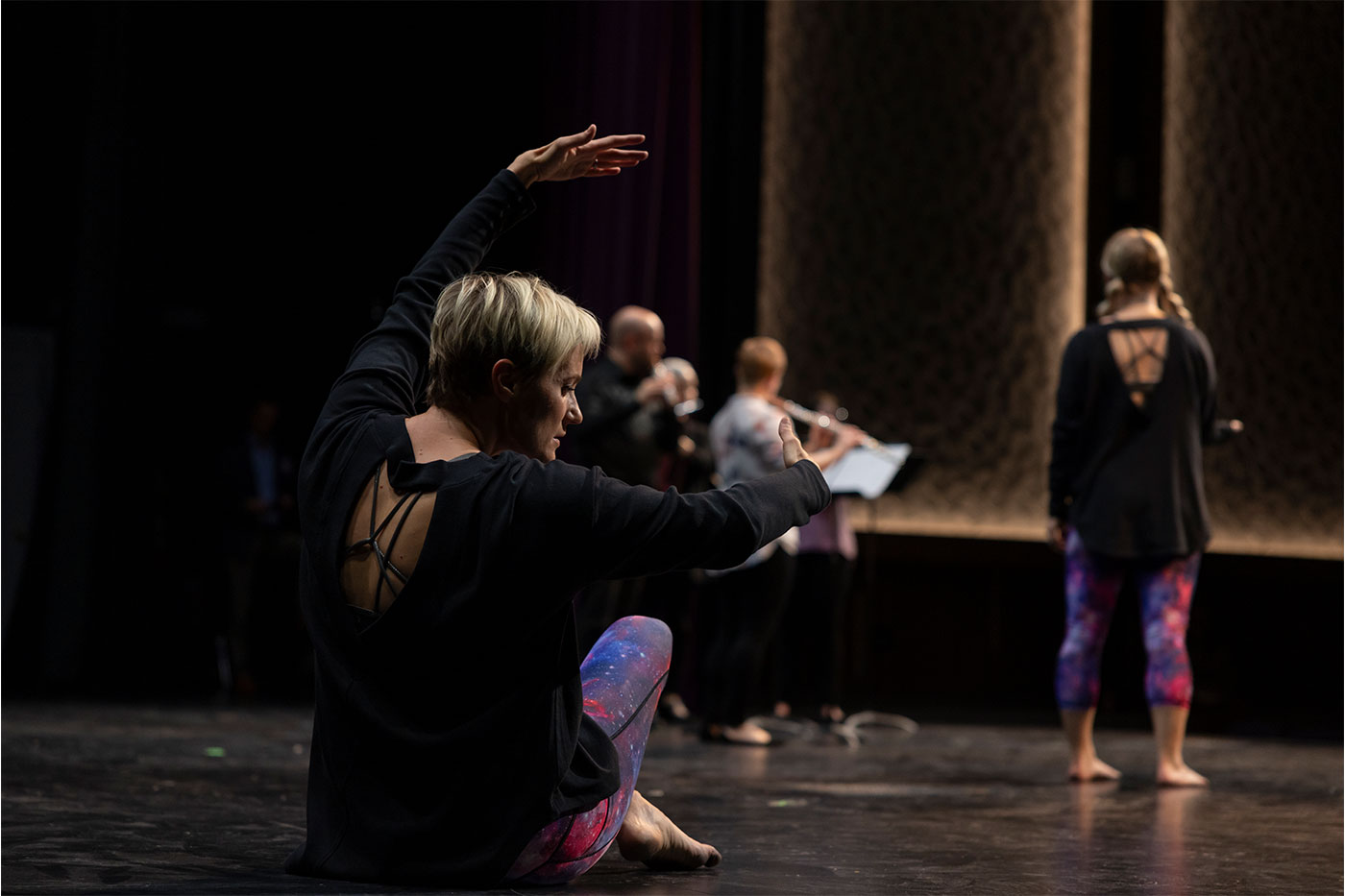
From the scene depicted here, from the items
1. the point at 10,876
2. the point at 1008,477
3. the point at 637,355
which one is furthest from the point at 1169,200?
the point at 10,876

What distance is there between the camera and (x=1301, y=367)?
268 inches

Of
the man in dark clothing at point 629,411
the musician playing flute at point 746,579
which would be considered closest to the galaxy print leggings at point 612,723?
the musician playing flute at point 746,579

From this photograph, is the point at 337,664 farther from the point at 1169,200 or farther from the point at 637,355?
the point at 1169,200

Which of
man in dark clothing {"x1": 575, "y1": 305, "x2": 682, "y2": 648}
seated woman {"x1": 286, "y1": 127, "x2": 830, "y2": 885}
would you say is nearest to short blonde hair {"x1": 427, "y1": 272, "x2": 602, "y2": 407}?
seated woman {"x1": 286, "y1": 127, "x2": 830, "y2": 885}

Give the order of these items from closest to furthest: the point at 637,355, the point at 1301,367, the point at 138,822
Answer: the point at 138,822 < the point at 637,355 < the point at 1301,367

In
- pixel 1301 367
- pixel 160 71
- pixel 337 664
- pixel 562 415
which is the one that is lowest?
pixel 337 664

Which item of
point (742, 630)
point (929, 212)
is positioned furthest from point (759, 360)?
point (929, 212)

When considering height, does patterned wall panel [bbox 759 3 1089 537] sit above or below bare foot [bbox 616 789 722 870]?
above

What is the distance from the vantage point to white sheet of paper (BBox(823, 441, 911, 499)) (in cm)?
507

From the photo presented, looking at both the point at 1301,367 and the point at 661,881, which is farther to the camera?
the point at 1301,367

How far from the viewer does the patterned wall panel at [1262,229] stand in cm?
678

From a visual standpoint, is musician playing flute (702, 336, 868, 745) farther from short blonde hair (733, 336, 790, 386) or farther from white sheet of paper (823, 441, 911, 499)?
white sheet of paper (823, 441, 911, 499)

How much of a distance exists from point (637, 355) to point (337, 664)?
11.0ft

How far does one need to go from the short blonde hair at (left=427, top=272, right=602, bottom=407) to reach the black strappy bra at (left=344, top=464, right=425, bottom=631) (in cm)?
15
